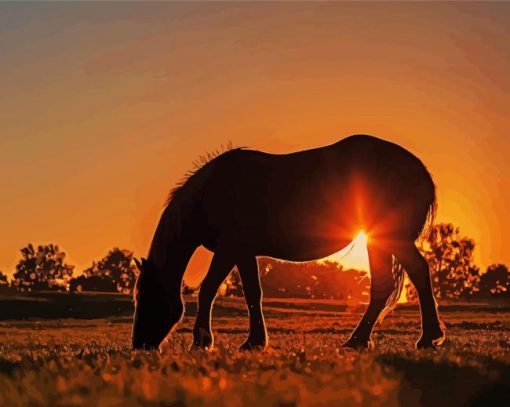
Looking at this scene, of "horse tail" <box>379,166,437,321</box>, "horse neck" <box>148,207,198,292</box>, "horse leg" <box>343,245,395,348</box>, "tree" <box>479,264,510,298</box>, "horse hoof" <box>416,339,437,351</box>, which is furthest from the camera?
"tree" <box>479,264,510,298</box>

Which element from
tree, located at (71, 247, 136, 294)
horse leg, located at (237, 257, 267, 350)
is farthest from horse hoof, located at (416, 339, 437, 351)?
tree, located at (71, 247, 136, 294)

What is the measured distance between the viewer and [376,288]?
1312cm

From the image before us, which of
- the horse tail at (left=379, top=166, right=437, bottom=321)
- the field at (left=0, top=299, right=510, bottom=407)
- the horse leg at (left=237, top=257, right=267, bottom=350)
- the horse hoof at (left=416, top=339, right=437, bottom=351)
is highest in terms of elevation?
the horse tail at (left=379, top=166, right=437, bottom=321)

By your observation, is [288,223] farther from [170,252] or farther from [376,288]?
[376,288]

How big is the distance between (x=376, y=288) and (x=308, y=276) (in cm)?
8231

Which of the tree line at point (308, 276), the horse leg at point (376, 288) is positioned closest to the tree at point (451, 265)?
the tree line at point (308, 276)

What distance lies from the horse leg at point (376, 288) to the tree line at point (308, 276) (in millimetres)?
44677

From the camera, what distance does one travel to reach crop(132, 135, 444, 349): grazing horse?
11.9 m

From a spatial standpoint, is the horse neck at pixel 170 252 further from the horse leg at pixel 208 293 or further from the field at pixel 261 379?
the field at pixel 261 379

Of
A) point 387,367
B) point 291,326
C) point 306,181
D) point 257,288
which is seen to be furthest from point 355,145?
point 291,326

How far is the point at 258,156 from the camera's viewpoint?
1279 cm

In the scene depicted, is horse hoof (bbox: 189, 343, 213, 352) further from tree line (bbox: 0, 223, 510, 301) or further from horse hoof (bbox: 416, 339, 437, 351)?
tree line (bbox: 0, 223, 510, 301)

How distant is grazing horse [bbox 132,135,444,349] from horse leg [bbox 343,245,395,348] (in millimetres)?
16

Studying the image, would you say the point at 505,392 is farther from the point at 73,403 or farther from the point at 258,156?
the point at 258,156
